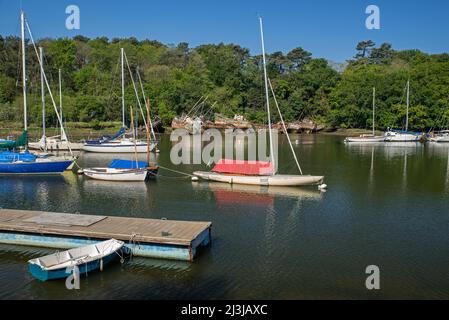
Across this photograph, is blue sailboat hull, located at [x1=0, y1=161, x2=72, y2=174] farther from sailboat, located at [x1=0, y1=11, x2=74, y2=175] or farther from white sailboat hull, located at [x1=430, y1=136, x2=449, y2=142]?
white sailboat hull, located at [x1=430, y1=136, x2=449, y2=142]

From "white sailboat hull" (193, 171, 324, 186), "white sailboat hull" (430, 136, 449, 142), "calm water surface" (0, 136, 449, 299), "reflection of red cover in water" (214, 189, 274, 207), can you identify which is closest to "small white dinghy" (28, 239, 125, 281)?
"calm water surface" (0, 136, 449, 299)

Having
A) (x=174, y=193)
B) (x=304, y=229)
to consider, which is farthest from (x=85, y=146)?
(x=304, y=229)

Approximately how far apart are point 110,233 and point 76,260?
2871mm

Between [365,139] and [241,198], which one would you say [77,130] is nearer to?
[365,139]

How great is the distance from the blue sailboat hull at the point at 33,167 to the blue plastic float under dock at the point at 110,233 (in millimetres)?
19940

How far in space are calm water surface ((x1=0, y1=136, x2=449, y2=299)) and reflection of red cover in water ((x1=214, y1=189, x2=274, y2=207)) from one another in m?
0.08

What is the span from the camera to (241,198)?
3541 centimetres

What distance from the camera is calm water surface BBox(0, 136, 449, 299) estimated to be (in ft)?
62.8

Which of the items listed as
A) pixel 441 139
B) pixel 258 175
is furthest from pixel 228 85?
pixel 258 175

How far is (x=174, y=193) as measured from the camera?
3734 cm

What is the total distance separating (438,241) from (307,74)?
353 feet

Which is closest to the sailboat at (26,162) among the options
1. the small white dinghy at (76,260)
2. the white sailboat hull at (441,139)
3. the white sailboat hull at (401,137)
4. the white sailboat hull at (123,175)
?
the white sailboat hull at (123,175)

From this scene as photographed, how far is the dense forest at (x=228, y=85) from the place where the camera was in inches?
4040
